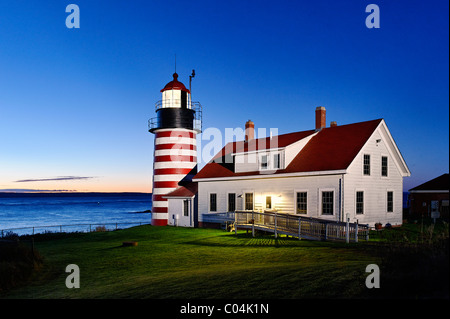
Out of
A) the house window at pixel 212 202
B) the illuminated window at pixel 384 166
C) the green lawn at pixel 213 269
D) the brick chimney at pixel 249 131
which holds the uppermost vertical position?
the brick chimney at pixel 249 131

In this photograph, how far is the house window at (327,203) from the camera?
24.1 metres

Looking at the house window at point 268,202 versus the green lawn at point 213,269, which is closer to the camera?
the green lawn at point 213,269

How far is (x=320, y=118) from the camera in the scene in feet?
98.3

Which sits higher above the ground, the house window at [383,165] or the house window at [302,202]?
the house window at [383,165]

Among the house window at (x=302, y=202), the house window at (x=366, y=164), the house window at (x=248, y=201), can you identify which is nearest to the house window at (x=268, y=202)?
the house window at (x=248, y=201)

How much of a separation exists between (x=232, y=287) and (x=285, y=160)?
58.4ft

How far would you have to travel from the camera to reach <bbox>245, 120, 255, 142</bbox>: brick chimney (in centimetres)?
3522

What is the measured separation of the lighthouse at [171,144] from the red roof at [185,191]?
0.71 m

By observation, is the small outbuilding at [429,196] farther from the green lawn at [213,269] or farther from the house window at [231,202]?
the green lawn at [213,269]

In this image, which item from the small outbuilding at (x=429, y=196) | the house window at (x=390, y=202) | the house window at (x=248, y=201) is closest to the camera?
the house window at (x=390, y=202)

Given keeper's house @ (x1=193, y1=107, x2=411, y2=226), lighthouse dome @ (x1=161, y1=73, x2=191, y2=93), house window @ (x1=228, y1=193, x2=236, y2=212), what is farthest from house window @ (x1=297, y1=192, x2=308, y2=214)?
lighthouse dome @ (x1=161, y1=73, x2=191, y2=93)

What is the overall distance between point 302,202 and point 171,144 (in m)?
14.6

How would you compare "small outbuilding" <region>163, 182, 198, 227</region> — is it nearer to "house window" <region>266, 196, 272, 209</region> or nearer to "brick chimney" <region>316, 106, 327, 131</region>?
"house window" <region>266, 196, 272, 209</region>

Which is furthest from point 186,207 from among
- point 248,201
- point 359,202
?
point 359,202
